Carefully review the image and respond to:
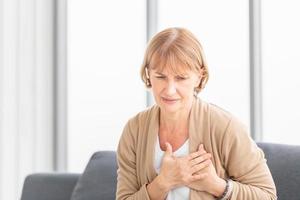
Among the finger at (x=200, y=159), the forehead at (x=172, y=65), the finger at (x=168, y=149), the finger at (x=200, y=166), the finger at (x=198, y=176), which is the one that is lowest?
the finger at (x=198, y=176)

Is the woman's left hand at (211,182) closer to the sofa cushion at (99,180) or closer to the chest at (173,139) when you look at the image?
the chest at (173,139)

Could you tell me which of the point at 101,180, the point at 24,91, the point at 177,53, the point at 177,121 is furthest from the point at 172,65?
the point at 24,91

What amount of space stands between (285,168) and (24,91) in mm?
1968

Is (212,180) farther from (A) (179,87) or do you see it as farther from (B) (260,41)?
(B) (260,41)

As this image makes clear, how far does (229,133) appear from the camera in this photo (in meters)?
1.69

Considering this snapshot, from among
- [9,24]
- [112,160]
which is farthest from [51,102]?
[112,160]

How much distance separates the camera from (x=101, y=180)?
259 cm

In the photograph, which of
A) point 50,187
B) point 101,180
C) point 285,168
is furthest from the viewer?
point 50,187

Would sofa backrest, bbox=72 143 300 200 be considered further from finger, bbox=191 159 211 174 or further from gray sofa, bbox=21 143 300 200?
finger, bbox=191 159 211 174

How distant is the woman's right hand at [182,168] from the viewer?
5.34 feet

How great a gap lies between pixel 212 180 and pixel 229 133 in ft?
0.50

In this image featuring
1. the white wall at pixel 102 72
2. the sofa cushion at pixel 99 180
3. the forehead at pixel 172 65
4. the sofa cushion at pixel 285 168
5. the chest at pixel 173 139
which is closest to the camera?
the forehead at pixel 172 65

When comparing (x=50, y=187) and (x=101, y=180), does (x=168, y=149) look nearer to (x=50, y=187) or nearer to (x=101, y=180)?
(x=101, y=180)

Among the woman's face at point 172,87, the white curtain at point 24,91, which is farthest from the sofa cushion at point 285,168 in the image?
the white curtain at point 24,91
